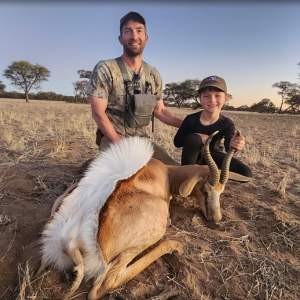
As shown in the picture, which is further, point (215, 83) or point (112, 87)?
point (112, 87)

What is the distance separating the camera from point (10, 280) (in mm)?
1889

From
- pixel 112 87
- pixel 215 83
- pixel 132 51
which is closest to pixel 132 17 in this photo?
pixel 132 51

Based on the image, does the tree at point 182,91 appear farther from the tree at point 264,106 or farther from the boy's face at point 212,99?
the boy's face at point 212,99

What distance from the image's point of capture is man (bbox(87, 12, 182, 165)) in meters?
3.63

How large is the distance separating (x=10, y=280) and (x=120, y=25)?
154 inches

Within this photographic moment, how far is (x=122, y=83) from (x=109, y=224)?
2.61 m

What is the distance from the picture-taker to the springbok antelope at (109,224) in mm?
1819

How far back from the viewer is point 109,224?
1.92 meters

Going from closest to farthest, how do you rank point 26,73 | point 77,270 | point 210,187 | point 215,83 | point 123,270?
point 77,270 → point 123,270 → point 210,187 → point 215,83 → point 26,73

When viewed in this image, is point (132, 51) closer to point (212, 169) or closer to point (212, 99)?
point (212, 99)

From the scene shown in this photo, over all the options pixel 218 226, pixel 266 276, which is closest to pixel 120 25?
pixel 218 226

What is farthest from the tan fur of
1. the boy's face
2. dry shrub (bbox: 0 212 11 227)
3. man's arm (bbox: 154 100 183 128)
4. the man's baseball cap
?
the man's baseball cap

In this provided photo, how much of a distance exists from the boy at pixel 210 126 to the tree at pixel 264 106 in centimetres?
4036

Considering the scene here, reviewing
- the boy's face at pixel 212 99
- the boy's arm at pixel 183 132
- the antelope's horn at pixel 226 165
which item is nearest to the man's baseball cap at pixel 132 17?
the boy's face at pixel 212 99
